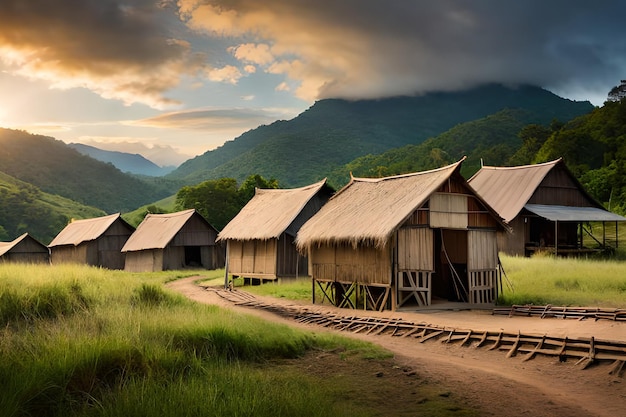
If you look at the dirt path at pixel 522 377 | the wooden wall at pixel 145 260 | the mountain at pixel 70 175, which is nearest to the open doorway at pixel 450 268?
the dirt path at pixel 522 377

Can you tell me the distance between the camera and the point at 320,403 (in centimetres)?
712

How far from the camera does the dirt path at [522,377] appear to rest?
27.7 feet

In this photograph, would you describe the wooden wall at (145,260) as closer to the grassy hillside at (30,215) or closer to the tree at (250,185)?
the tree at (250,185)

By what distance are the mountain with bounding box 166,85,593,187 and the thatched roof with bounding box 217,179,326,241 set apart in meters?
61.0

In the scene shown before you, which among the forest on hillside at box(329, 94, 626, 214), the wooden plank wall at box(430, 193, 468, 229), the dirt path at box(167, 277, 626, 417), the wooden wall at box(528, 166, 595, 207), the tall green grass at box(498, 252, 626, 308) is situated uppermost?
Result: the forest on hillside at box(329, 94, 626, 214)

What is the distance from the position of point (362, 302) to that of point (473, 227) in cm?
472

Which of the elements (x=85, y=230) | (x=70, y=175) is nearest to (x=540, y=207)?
(x=85, y=230)

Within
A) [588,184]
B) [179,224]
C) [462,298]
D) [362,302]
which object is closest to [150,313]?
[362,302]

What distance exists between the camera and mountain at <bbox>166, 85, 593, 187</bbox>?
350 ft

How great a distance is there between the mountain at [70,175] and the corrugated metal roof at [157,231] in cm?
7888

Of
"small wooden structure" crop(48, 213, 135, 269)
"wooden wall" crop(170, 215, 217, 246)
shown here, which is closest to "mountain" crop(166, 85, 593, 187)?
"small wooden structure" crop(48, 213, 135, 269)

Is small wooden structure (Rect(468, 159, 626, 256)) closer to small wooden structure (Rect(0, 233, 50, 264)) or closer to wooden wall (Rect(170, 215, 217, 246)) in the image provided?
wooden wall (Rect(170, 215, 217, 246))

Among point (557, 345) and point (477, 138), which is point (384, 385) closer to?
point (557, 345)

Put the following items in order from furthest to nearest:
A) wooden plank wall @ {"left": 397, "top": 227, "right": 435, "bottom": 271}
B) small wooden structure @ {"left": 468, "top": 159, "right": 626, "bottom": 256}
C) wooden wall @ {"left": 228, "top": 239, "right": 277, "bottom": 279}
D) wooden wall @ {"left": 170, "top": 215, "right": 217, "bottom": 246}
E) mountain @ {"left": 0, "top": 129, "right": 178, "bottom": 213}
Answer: mountain @ {"left": 0, "top": 129, "right": 178, "bottom": 213} < wooden wall @ {"left": 170, "top": 215, "right": 217, "bottom": 246} < small wooden structure @ {"left": 468, "top": 159, "right": 626, "bottom": 256} < wooden wall @ {"left": 228, "top": 239, "right": 277, "bottom": 279} < wooden plank wall @ {"left": 397, "top": 227, "right": 435, "bottom": 271}
